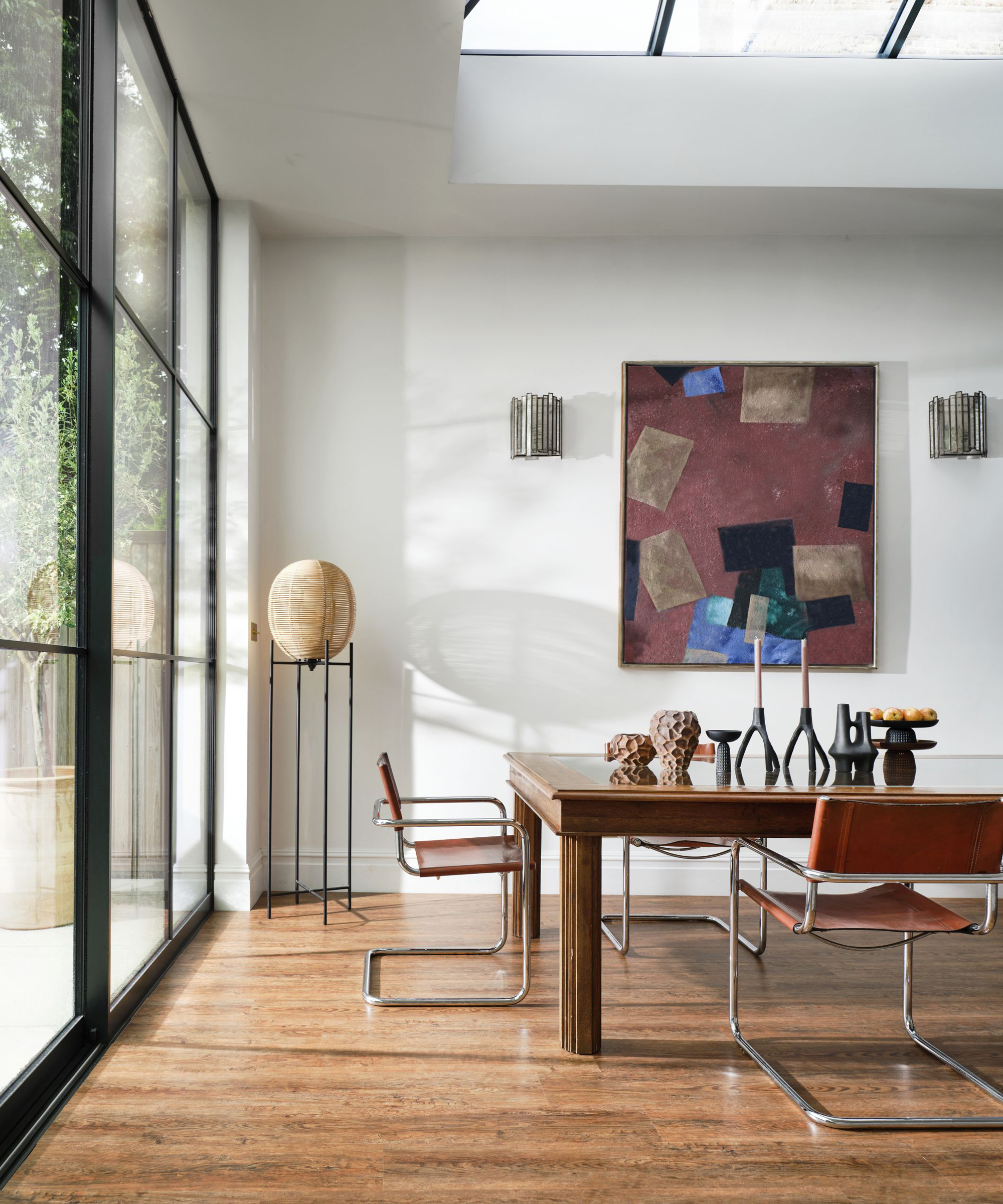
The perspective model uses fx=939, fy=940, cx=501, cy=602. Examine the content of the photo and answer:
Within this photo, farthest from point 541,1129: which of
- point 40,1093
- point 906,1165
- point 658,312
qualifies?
point 658,312

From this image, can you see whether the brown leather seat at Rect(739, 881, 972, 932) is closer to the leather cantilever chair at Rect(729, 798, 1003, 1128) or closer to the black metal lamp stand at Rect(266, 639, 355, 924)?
the leather cantilever chair at Rect(729, 798, 1003, 1128)

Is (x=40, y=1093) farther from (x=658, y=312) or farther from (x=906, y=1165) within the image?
(x=658, y=312)

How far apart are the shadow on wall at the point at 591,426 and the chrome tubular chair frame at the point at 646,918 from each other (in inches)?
73.3

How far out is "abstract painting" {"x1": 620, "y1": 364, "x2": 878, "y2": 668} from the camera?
452 cm

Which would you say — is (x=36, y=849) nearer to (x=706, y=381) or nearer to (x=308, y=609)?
(x=308, y=609)

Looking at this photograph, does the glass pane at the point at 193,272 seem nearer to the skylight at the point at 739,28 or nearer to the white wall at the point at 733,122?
the white wall at the point at 733,122

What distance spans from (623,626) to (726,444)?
1.02m

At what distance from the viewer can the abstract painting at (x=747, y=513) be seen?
4516 millimetres

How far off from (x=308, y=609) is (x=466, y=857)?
1377mm

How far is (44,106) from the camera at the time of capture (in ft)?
7.31

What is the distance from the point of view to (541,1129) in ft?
6.94

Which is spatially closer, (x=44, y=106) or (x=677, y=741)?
(x=44, y=106)

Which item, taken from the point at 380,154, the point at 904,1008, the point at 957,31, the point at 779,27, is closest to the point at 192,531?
the point at 380,154

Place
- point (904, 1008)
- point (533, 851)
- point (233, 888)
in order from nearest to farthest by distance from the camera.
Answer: point (904, 1008), point (533, 851), point (233, 888)
